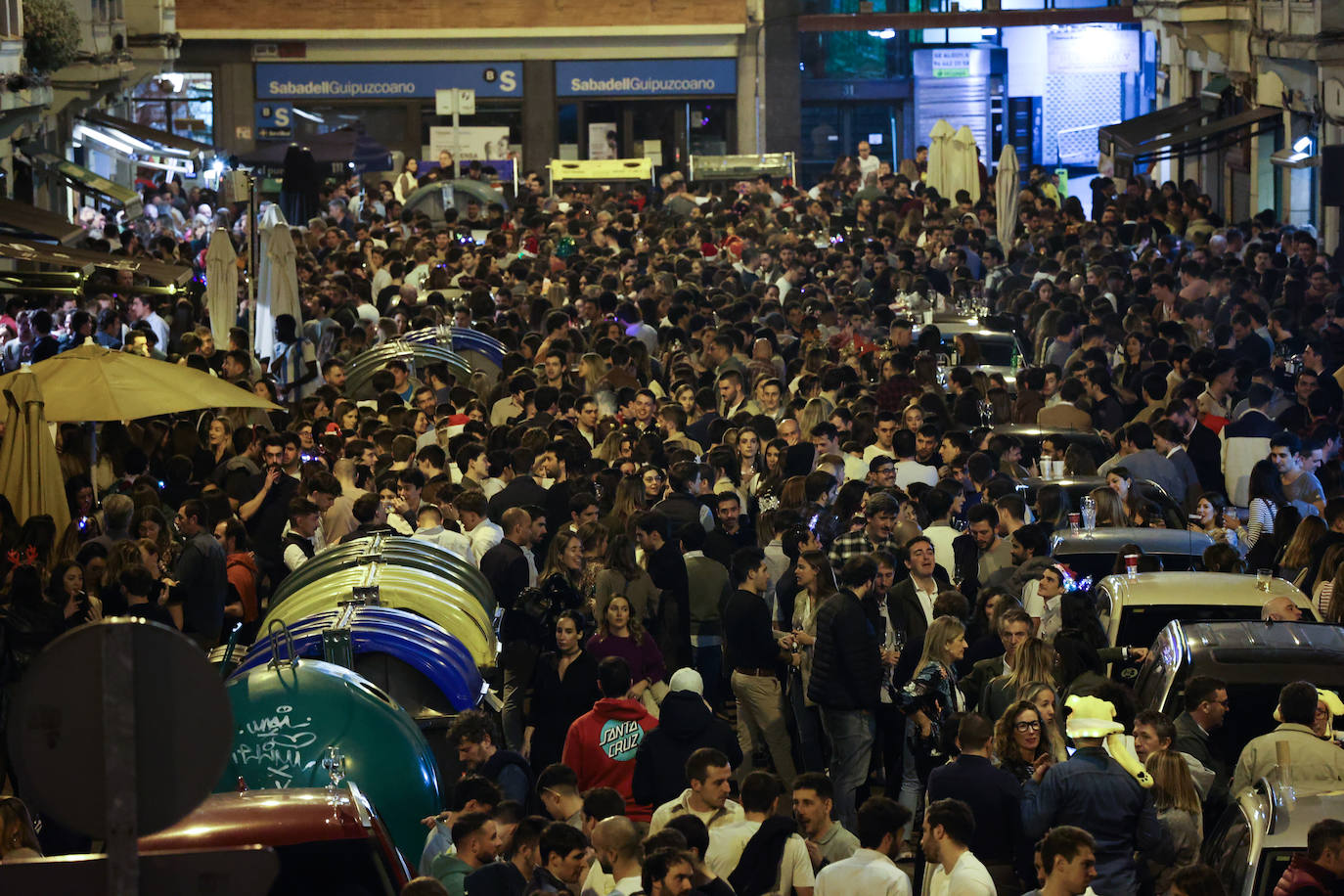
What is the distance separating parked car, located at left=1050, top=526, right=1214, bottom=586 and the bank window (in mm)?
38431

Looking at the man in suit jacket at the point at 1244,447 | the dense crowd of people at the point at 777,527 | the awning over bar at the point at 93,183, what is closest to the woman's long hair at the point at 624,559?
the dense crowd of people at the point at 777,527

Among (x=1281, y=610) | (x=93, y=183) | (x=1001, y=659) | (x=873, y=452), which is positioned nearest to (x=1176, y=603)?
(x=1281, y=610)

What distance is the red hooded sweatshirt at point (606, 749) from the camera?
9.89m

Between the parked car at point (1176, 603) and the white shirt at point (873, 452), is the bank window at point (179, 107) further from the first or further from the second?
the parked car at point (1176, 603)

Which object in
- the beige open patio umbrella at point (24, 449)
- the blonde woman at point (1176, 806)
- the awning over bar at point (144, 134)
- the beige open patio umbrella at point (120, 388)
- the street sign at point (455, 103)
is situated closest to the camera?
the blonde woman at point (1176, 806)

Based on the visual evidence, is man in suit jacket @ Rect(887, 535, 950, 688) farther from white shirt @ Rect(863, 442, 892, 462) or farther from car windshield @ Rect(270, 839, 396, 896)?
car windshield @ Rect(270, 839, 396, 896)

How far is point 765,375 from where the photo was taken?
17.4 m

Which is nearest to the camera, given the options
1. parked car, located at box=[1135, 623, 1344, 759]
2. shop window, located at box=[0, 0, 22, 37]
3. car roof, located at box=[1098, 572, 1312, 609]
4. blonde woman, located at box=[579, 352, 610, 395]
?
parked car, located at box=[1135, 623, 1344, 759]

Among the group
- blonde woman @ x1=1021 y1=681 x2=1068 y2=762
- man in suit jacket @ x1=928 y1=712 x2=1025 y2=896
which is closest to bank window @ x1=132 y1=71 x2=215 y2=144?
blonde woman @ x1=1021 y1=681 x2=1068 y2=762

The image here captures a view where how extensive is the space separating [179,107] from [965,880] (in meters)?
43.8

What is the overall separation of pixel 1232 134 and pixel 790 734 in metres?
25.0

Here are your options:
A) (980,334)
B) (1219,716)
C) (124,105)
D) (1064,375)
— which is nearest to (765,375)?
(1064,375)

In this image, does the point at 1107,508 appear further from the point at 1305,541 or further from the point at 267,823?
the point at 267,823

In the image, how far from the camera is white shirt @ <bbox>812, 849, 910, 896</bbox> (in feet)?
25.4
